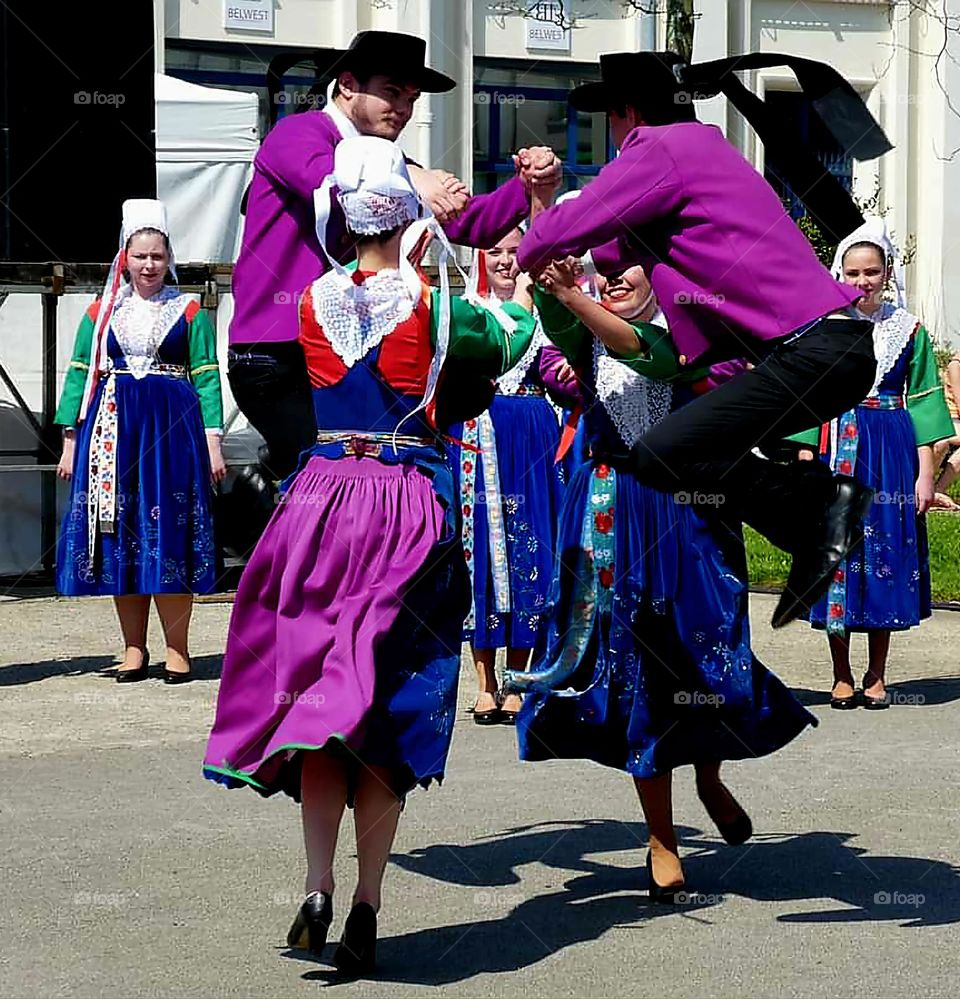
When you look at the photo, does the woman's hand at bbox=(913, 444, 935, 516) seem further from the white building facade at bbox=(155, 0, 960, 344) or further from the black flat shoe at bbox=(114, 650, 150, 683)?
the white building facade at bbox=(155, 0, 960, 344)

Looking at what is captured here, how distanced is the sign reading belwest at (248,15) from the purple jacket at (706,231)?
Result: 807 inches

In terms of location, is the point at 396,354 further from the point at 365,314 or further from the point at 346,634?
the point at 346,634

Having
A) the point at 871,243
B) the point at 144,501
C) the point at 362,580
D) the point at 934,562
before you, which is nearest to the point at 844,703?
the point at 871,243

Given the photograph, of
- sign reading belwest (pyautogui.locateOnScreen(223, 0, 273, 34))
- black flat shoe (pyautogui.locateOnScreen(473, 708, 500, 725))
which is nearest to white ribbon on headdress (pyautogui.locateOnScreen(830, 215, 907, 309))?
black flat shoe (pyautogui.locateOnScreen(473, 708, 500, 725))

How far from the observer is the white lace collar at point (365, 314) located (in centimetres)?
477

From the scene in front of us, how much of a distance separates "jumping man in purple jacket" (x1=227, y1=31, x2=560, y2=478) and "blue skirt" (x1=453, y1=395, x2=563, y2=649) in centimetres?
275

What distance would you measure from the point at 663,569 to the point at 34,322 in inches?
311

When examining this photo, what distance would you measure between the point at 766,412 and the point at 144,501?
4760mm

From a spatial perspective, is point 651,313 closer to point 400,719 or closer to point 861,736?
point 400,719

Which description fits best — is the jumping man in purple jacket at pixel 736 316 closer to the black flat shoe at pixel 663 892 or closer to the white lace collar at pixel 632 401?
the white lace collar at pixel 632 401

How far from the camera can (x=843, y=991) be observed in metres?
4.54

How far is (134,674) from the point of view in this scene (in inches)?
356

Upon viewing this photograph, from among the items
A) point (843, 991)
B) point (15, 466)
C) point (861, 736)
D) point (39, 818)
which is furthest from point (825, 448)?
point (15, 466)

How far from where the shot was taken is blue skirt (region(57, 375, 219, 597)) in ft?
29.8
